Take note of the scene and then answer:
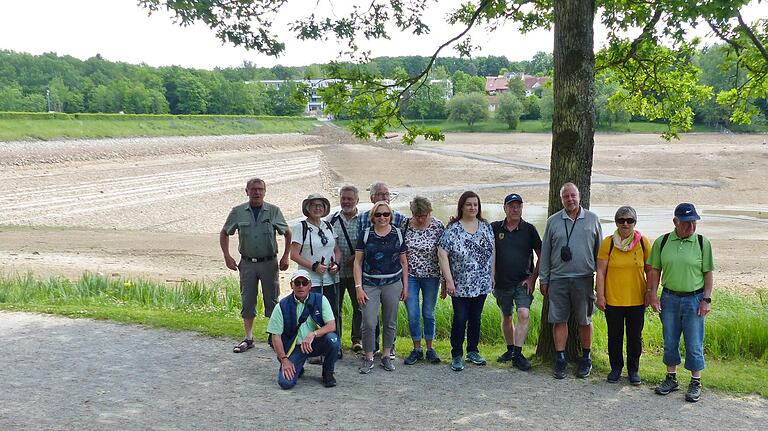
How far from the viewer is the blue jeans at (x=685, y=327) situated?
20.0 ft

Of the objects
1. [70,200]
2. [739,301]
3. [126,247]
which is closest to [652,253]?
[739,301]

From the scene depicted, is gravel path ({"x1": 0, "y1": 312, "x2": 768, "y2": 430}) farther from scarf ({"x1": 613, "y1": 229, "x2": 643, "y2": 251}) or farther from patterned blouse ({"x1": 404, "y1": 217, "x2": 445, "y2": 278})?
scarf ({"x1": 613, "y1": 229, "x2": 643, "y2": 251})

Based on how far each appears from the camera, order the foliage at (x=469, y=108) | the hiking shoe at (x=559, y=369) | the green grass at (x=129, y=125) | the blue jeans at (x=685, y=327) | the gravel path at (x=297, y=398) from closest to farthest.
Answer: the gravel path at (x=297, y=398) → the blue jeans at (x=685, y=327) → the hiking shoe at (x=559, y=369) → the green grass at (x=129, y=125) → the foliage at (x=469, y=108)

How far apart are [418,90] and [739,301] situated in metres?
6.37

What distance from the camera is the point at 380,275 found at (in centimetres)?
670

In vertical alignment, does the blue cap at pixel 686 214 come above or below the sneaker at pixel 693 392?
above

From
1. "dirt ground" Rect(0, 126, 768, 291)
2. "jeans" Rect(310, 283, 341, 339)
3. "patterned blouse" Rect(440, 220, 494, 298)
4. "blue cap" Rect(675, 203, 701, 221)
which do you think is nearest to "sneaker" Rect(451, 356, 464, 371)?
"patterned blouse" Rect(440, 220, 494, 298)

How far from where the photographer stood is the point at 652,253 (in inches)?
245

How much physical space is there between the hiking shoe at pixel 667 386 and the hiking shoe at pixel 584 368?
25.6 inches

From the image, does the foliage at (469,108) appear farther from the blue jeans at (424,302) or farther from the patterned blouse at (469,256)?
the patterned blouse at (469,256)

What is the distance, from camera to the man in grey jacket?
6418 millimetres

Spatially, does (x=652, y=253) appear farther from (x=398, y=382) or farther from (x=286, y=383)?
(x=286, y=383)

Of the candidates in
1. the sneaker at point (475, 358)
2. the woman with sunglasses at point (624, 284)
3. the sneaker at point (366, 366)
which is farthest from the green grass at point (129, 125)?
the woman with sunglasses at point (624, 284)

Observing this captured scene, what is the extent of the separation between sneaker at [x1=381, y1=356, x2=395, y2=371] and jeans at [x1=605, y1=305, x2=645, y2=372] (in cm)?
210
